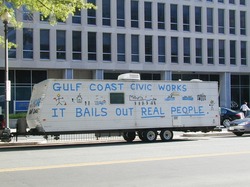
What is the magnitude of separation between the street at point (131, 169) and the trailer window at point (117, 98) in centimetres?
518

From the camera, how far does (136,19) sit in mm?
45781

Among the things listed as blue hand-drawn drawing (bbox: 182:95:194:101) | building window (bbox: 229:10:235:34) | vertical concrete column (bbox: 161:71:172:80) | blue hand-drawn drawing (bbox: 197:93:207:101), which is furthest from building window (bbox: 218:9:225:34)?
blue hand-drawn drawing (bbox: 182:95:194:101)

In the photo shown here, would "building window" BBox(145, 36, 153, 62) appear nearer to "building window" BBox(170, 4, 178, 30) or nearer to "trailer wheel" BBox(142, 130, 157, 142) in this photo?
"building window" BBox(170, 4, 178, 30)

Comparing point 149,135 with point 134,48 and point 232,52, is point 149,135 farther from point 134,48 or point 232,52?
point 232,52

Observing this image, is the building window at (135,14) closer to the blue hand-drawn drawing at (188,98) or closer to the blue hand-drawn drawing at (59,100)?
the blue hand-drawn drawing at (188,98)

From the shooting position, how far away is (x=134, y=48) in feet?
150

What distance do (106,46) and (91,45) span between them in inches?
63.3

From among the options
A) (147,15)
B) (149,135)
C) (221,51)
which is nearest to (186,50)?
(221,51)

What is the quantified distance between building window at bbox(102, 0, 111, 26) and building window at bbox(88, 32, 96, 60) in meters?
1.75

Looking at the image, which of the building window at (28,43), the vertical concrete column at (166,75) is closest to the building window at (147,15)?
the vertical concrete column at (166,75)

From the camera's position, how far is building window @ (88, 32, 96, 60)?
1721 inches

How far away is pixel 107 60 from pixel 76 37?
3900mm

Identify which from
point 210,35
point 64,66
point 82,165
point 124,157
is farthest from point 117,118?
point 210,35

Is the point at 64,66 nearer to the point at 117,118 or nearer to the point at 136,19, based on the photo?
the point at 136,19
